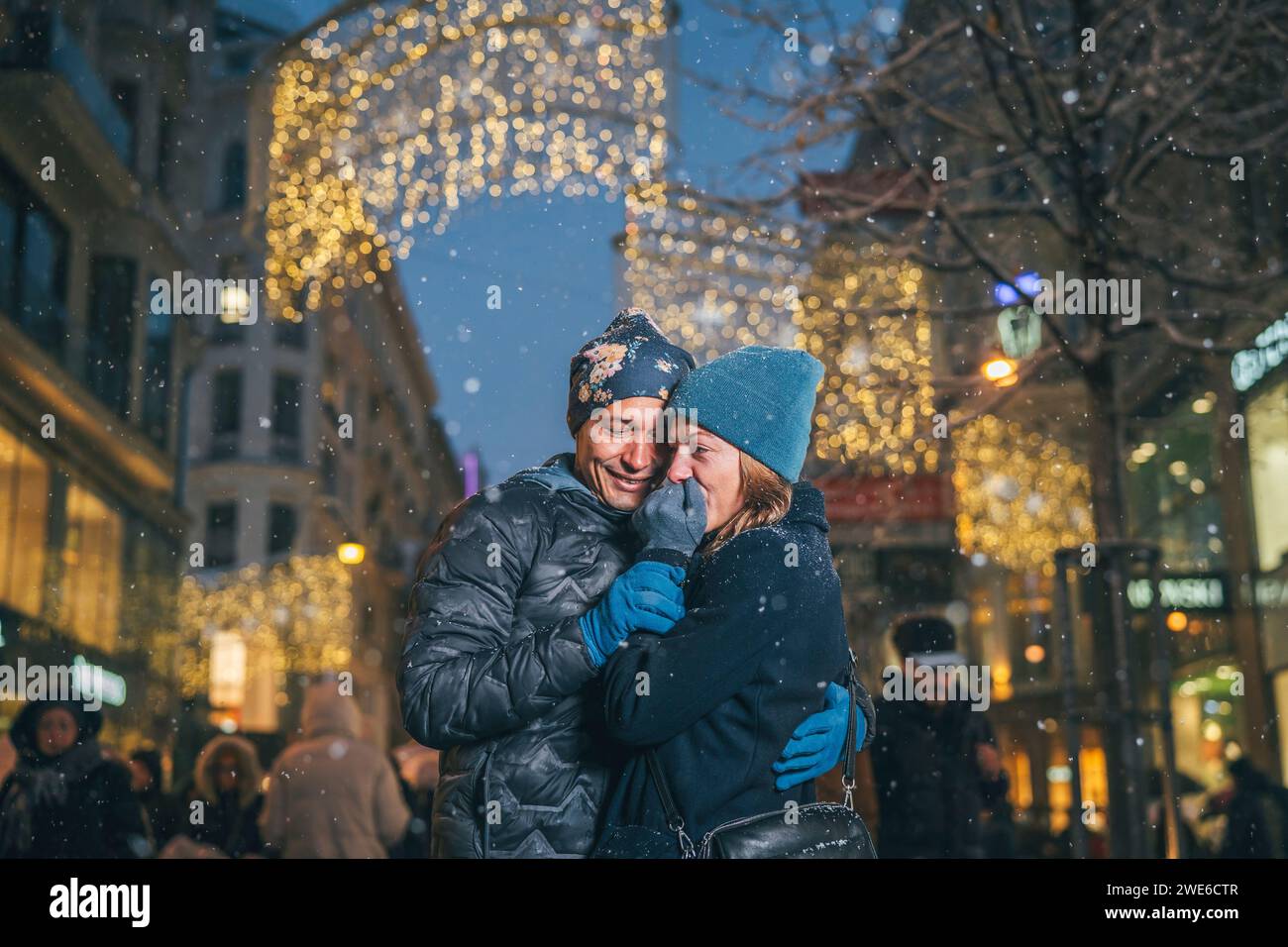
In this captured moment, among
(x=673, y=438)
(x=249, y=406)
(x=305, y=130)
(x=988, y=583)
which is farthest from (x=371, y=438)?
(x=673, y=438)

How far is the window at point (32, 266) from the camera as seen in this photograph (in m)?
13.7

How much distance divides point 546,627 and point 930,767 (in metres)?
3.31

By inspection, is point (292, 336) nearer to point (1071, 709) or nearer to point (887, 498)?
point (887, 498)

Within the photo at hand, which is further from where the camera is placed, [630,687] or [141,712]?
[141,712]

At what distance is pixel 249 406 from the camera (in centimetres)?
3675

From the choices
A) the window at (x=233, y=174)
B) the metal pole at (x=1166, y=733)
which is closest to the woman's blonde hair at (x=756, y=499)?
the metal pole at (x=1166, y=733)

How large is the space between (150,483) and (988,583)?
1707 centimetres

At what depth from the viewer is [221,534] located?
1348 inches

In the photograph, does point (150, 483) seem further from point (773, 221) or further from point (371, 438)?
point (371, 438)

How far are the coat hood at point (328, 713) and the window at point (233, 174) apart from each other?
54.8 ft

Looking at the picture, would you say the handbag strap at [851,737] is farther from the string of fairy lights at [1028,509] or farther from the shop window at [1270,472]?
the string of fairy lights at [1028,509]

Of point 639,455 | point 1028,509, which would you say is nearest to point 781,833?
point 639,455

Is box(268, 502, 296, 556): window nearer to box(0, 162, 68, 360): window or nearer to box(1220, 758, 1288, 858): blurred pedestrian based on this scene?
box(0, 162, 68, 360): window

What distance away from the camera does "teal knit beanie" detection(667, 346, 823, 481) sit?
2.34 metres
